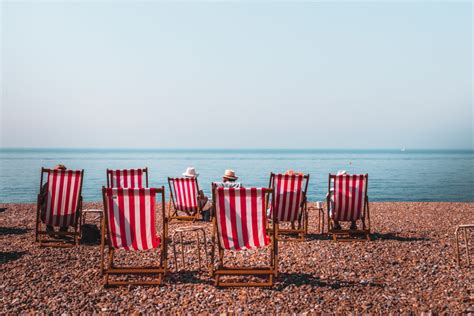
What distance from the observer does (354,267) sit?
5789 millimetres

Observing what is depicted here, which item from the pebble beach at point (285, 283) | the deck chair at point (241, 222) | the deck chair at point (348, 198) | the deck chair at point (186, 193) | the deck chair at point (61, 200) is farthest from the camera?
the deck chair at point (186, 193)

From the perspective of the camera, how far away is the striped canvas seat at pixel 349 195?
757 centimetres

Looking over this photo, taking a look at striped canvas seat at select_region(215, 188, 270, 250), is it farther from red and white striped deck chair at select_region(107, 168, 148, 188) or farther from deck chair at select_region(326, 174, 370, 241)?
red and white striped deck chair at select_region(107, 168, 148, 188)

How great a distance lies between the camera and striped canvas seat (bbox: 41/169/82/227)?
282 inches

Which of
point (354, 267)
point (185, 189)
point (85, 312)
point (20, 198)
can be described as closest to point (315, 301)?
point (354, 267)

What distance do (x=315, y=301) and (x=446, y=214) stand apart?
8.68 meters

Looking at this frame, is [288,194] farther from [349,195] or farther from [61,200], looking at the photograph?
[61,200]

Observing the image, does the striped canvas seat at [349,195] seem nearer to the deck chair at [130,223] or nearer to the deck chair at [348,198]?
the deck chair at [348,198]

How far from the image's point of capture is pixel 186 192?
32.7 ft

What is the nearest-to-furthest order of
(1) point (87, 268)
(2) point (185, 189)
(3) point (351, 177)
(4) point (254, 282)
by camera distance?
1. (4) point (254, 282)
2. (1) point (87, 268)
3. (3) point (351, 177)
4. (2) point (185, 189)

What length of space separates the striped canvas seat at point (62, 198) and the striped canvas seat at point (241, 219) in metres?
3.10

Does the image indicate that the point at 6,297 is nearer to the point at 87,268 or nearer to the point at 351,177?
the point at 87,268

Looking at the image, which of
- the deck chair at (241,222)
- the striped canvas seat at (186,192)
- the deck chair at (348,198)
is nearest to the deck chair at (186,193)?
the striped canvas seat at (186,192)

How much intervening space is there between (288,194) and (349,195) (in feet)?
3.43
